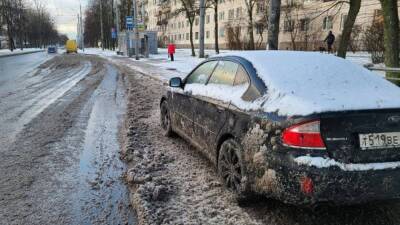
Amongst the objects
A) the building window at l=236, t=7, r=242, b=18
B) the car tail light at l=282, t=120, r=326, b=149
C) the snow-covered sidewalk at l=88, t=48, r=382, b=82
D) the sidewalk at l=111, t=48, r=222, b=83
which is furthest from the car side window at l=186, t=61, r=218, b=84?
the building window at l=236, t=7, r=242, b=18

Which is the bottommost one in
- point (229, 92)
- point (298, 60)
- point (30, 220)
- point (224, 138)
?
point (30, 220)

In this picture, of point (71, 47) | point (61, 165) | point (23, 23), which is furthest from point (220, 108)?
point (23, 23)

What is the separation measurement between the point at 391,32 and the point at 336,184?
397 inches

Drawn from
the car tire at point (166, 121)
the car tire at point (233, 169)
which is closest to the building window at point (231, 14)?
the car tire at point (166, 121)

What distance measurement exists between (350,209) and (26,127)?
6.08m

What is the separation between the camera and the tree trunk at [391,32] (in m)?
11.8

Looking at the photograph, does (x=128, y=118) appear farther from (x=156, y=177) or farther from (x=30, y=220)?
(x=30, y=220)

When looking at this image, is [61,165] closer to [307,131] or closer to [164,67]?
[307,131]

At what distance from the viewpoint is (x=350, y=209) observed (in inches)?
160

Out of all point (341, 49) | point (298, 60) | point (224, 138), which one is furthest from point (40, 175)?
point (341, 49)

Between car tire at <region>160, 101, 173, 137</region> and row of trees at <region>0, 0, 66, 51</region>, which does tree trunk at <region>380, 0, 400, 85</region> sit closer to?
car tire at <region>160, 101, 173, 137</region>

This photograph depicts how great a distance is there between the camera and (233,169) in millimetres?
4324

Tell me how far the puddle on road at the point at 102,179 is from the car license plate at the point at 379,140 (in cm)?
217

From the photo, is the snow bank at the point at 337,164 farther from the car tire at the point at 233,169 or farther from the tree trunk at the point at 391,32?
the tree trunk at the point at 391,32
